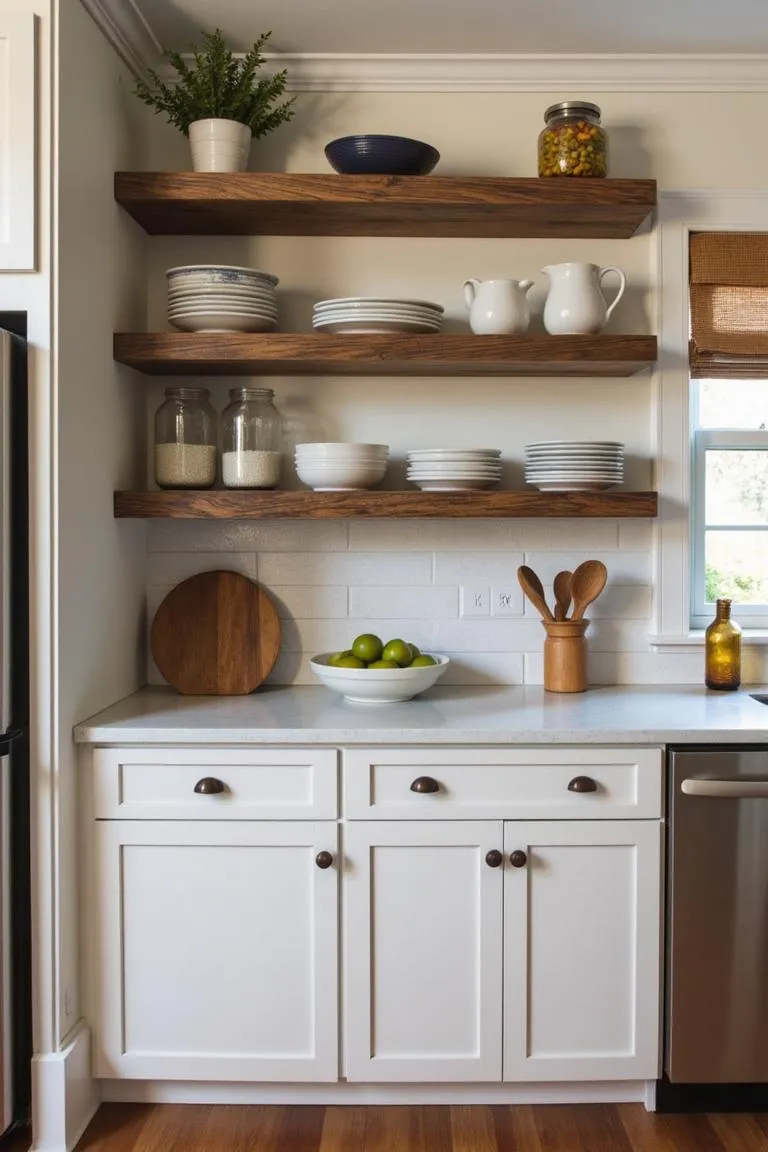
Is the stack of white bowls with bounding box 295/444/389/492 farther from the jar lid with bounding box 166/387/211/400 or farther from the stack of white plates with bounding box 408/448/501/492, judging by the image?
the jar lid with bounding box 166/387/211/400

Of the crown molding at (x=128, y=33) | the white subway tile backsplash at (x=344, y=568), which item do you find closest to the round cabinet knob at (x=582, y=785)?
the white subway tile backsplash at (x=344, y=568)

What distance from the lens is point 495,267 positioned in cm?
279

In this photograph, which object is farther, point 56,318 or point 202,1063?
point 202,1063

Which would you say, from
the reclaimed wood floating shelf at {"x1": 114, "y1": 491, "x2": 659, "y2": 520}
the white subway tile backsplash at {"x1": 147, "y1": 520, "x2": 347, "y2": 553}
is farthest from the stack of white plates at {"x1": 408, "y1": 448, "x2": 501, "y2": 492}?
the white subway tile backsplash at {"x1": 147, "y1": 520, "x2": 347, "y2": 553}

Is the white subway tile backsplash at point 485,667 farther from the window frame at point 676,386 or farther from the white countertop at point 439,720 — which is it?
the window frame at point 676,386

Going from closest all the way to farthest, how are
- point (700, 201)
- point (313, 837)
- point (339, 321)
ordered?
point (313, 837) < point (339, 321) < point (700, 201)

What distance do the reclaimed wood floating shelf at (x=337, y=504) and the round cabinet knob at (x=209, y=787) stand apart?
669 millimetres

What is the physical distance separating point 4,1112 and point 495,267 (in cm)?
237

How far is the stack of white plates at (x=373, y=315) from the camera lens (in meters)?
2.48

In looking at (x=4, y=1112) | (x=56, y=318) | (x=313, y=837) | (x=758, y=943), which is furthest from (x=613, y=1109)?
(x=56, y=318)

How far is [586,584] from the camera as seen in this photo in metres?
2.70

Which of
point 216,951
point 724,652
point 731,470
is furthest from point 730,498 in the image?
point 216,951

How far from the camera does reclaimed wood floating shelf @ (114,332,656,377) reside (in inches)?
97.5

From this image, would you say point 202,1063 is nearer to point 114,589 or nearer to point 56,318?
point 114,589
